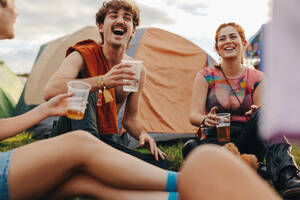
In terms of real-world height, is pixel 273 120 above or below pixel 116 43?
below

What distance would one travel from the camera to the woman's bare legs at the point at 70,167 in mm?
1007

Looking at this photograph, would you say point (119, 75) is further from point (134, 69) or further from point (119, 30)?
point (119, 30)

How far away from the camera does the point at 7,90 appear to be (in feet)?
20.0

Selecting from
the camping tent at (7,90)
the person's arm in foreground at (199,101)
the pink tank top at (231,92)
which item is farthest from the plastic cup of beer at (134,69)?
the camping tent at (7,90)

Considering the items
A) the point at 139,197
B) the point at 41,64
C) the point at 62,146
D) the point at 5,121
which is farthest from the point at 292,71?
the point at 41,64

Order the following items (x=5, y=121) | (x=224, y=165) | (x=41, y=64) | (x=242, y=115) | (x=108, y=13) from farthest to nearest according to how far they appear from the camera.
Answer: (x=41, y=64) < (x=242, y=115) < (x=108, y=13) < (x=5, y=121) < (x=224, y=165)

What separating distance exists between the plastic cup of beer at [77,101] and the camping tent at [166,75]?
8.17 ft

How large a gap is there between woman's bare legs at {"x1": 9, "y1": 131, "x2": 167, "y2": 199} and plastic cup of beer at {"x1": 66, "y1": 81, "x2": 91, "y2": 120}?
0.27 m

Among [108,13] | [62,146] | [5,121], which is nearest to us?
[62,146]

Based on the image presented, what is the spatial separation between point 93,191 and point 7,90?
564 centimetres

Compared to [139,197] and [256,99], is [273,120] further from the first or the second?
[139,197]

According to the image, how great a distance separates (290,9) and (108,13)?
1.34 m

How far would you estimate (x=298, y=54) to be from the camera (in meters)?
2.15

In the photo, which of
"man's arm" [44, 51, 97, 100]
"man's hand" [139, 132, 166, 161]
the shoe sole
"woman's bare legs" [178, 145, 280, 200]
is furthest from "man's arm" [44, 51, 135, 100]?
the shoe sole
